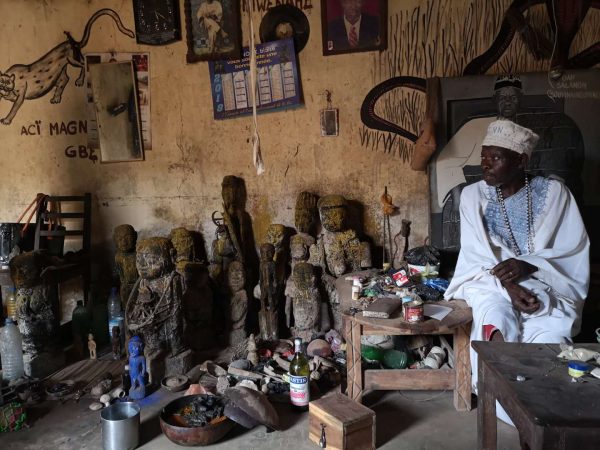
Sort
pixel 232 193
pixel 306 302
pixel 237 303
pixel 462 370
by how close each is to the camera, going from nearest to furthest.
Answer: pixel 462 370 < pixel 306 302 < pixel 237 303 < pixel 232 193

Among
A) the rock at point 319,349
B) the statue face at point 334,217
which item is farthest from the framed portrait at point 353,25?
the rock at point 319,349

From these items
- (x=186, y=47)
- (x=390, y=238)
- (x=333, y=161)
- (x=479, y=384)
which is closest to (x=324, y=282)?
(x=390, y=238)

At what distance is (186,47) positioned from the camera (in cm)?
479

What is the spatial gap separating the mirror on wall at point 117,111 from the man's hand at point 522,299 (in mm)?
3664

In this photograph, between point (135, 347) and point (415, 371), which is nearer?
point (415, 371)

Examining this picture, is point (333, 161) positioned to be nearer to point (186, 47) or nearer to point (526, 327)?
point (186, 47)

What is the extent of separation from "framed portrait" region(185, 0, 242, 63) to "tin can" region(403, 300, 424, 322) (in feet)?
9.86

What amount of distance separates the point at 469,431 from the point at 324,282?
5.85 feet

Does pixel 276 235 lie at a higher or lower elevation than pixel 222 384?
higher

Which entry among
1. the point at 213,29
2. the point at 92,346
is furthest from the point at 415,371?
the point at 213,29

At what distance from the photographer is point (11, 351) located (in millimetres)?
3811

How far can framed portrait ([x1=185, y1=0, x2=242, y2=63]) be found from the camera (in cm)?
465

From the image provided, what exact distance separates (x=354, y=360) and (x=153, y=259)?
5.64ft

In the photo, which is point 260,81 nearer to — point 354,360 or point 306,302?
point 306,302
